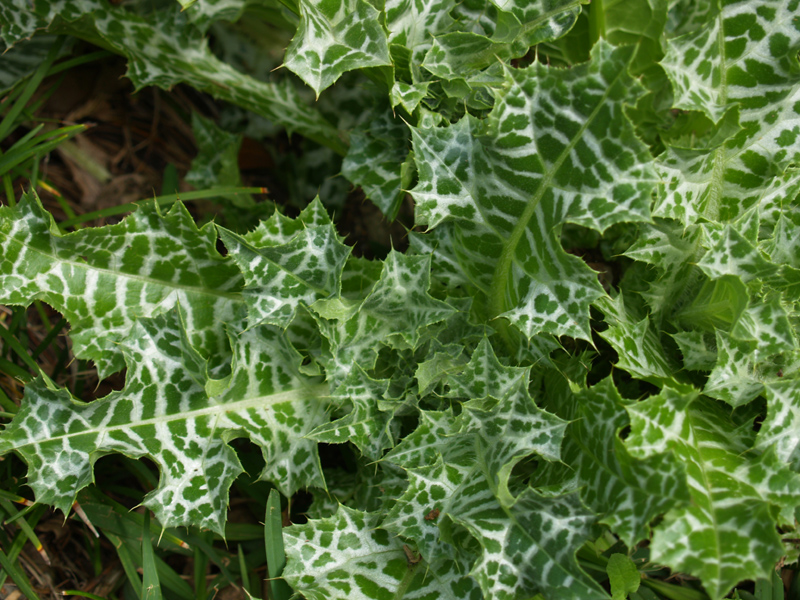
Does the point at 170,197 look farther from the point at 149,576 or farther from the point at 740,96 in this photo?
the point at 740,96

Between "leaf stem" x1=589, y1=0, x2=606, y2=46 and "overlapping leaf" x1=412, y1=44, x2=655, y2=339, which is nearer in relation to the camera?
"overlapping leaf" x1=412, y1=44, x2=655, y2=339

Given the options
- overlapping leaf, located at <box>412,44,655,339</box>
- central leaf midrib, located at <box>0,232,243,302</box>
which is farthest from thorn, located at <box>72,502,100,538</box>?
overlapping leaf, located at <box>412,44,655,339</box>

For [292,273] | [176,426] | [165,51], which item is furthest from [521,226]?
[165,51]

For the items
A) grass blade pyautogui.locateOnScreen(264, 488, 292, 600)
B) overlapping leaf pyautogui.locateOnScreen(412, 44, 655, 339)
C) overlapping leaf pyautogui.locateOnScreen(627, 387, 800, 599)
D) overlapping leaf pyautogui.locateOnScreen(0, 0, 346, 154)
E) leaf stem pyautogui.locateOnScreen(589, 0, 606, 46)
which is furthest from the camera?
overlapping leaf pyautogui.locateOnScreen(0, 0, 346, 154)

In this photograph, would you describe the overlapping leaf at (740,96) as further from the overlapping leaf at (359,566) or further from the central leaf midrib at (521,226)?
the overlapping leaf at (359,566)

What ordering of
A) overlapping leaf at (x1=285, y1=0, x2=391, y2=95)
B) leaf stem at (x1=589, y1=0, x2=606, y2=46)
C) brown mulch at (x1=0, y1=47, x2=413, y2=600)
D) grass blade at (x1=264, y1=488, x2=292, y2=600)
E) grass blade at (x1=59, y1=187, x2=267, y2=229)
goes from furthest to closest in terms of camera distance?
brown mulch at (x1=0, y1=47, x2=413, y2=600) → grass blade at (x1=59, y1=187, x2=267, y2=229) → leaf stem at (x1=589, y1=0, x2=606, y2=46) → grass blade at (x1=264, y1=488, x2=292, y2=600) → overlapping leaf at (x1=285, y1=0, x2=391, y2=95)

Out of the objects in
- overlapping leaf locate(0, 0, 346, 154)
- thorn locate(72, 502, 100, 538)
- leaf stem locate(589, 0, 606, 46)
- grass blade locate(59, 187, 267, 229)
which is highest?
leaf stem locate(589, 0, 606, 46)

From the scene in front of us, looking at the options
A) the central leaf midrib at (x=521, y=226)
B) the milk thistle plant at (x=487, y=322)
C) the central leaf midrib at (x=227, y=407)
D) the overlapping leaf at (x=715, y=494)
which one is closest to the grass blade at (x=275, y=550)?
the milk thistle plant at (x=487, y=322)

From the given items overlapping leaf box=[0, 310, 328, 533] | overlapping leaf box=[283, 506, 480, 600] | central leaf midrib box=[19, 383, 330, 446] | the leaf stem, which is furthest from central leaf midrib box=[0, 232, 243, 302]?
the leaf stem

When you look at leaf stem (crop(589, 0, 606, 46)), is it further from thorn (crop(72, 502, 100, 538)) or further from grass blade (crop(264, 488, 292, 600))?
thorn (crop(72, 502, 100, 538))

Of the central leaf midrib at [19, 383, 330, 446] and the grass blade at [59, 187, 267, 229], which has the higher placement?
the grass blade at [59, 187, 267, 229]
